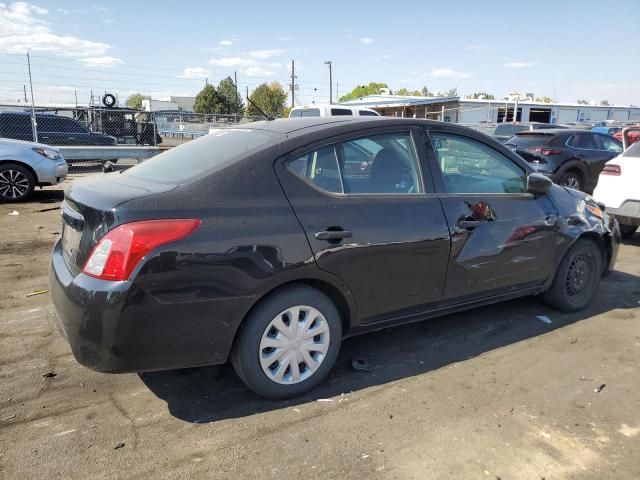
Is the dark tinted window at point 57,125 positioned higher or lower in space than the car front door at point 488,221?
higher

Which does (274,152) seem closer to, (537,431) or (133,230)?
(133,230)

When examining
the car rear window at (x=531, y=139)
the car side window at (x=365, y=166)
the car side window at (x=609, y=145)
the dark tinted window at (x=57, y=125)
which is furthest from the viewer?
the dark tinted window at (x=57, y=125)

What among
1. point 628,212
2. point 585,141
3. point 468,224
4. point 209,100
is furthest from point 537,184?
point 209,100

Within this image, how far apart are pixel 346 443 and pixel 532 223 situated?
91.7 inches

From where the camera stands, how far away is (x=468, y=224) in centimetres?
356

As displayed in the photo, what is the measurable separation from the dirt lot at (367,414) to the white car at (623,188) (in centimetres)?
305

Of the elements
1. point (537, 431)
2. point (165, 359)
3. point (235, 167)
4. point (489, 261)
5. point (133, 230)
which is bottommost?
point (537, 431)

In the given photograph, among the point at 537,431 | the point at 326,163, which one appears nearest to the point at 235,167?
the point at 326,163

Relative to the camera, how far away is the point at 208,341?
271 centimetres

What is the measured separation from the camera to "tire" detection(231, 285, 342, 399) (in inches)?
112

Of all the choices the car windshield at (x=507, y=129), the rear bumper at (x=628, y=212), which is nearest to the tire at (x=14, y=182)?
the rear bumper at (x=628, y=212)

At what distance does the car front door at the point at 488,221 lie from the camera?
356 cm

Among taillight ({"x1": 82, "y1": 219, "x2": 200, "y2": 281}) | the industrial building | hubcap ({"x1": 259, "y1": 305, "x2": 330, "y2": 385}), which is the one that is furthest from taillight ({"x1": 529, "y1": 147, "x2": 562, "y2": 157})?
the industrial building

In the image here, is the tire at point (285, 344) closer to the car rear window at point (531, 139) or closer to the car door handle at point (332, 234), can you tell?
the car door handle at point (332, 234)
